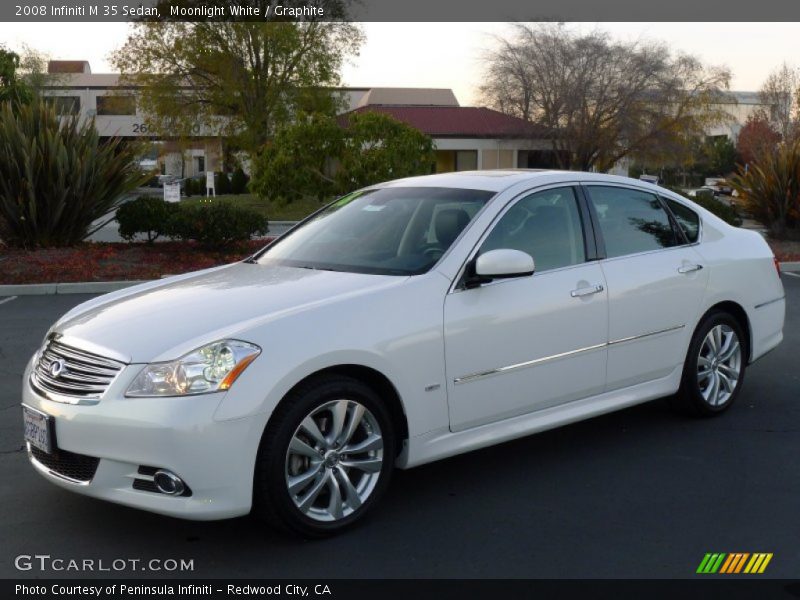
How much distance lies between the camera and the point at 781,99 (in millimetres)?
68125

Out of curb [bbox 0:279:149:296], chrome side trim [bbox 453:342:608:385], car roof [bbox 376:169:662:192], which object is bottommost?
curb [bbox 0:279:149:296]

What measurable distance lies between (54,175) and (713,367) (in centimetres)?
1168

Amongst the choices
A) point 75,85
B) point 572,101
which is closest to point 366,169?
A: point 572,101

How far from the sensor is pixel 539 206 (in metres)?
5.58

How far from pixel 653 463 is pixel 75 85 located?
91671 millimetres

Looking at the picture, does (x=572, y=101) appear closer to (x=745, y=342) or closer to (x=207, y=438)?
(x=745, y=342)

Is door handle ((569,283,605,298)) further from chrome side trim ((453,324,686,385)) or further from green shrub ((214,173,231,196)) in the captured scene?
green shrub ((214,173,231,196))

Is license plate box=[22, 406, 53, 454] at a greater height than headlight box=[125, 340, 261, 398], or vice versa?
headlight box=[125, 340, 261, 398]

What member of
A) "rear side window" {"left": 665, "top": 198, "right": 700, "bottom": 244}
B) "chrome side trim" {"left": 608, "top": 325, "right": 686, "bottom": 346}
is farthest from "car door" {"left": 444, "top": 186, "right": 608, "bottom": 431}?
"rear side window" {"left": 665, "top": 198, "right": 700, "bottom": 244}

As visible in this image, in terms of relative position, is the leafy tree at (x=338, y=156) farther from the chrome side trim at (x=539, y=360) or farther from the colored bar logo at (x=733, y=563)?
the colored bar logo at (x=733, y=563)

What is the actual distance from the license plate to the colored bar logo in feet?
9.37

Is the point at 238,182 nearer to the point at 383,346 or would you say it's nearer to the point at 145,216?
the point at 145,216

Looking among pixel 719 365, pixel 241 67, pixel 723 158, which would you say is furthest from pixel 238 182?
pixel 723 158

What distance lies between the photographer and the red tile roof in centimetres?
5209
